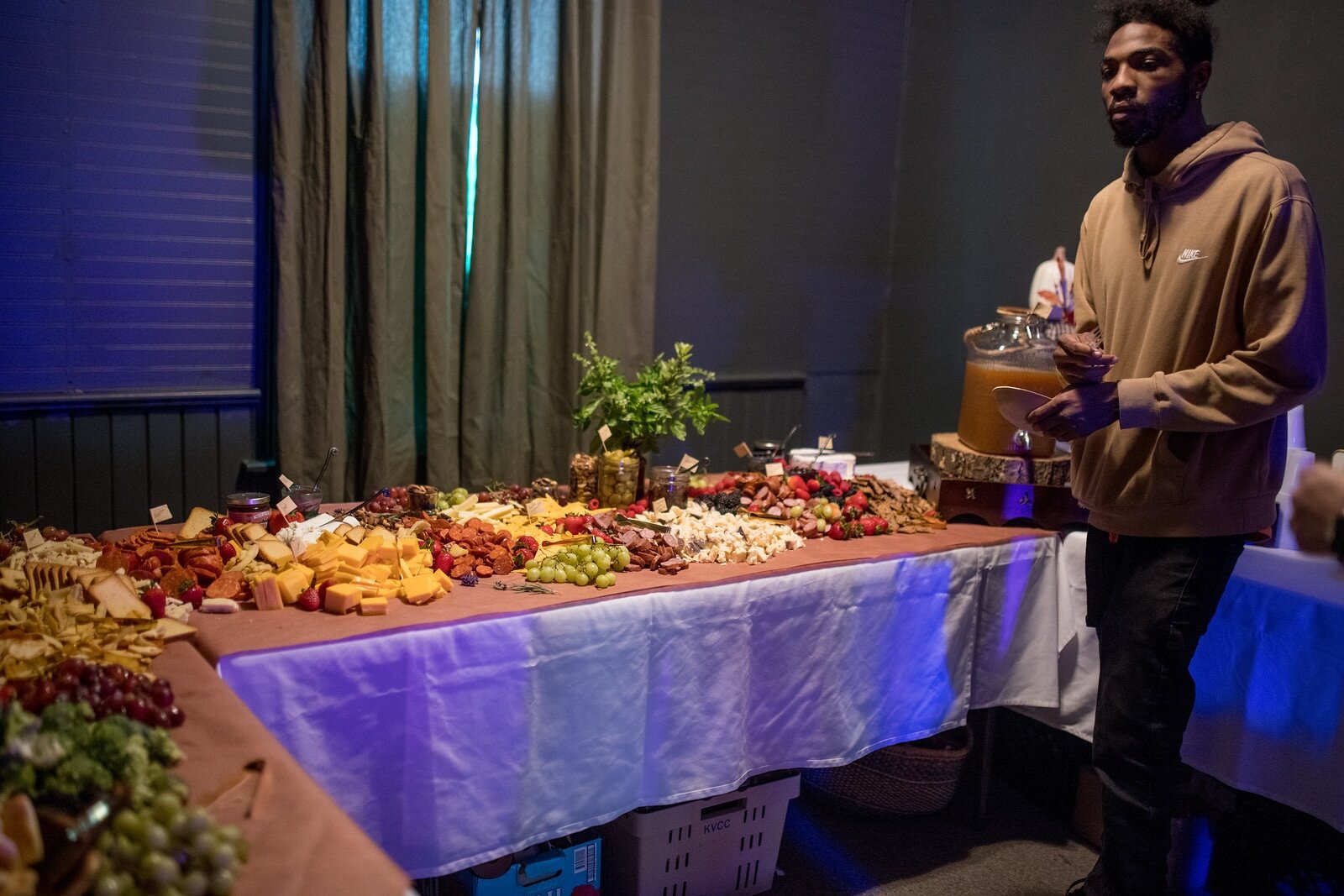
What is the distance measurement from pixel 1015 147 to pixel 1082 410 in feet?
8.69

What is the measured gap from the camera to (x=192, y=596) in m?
2.06

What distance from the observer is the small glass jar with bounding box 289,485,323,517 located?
260 centimetres

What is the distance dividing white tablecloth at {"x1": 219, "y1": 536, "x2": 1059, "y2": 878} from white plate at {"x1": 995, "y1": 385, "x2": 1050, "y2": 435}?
0.51 metres

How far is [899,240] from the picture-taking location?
507 centimetres

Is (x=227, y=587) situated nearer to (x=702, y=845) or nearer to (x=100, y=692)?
(x=100, y=692)

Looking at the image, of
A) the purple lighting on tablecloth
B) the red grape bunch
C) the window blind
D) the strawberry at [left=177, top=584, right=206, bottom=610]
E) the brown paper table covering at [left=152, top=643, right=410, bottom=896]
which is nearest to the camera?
the brown paper table covering at [left=152, top=643, right=410, bottom=896]

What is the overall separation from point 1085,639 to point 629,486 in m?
1.35

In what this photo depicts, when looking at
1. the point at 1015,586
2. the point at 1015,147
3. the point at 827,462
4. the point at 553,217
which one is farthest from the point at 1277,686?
the point at 553,217

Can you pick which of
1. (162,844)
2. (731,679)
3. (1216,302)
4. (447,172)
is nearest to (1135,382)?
(1216,302)

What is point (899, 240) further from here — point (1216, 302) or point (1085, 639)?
point (1216, 302)

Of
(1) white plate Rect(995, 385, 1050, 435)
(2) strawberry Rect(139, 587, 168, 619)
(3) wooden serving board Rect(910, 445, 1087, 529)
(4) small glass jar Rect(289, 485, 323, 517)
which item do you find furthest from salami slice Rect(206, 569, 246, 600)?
(3) wooden serving board Rect(910, 445, 1087, 529)

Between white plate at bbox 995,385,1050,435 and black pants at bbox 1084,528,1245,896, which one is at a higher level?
white plate at bbox 995,385,1050,435

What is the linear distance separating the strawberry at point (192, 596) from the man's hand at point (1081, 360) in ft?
5.91

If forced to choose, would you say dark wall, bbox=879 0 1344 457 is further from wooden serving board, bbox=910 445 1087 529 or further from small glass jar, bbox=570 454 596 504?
small glass jar, bbox=570 454 596 504
